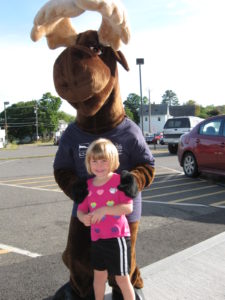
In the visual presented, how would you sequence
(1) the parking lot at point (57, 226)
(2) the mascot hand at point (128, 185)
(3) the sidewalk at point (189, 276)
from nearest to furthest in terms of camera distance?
(2) the mascot hand at point (128, 185) → (3) the sidewalk at point (189, 276) → (1) the parking lot at point (57, 226)

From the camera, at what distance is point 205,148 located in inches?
345

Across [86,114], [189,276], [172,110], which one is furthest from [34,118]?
[86,114]

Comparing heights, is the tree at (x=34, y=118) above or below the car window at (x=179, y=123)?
above

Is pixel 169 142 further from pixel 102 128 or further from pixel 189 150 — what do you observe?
pixel 102 128

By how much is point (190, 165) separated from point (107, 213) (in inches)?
297

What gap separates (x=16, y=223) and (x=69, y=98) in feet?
12.1

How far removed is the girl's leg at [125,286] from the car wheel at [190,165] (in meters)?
7.23

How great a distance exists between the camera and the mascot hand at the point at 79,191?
2281 millimetres

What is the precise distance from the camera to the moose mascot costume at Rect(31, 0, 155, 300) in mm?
2301

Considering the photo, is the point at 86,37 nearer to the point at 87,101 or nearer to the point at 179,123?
the point at 87,101

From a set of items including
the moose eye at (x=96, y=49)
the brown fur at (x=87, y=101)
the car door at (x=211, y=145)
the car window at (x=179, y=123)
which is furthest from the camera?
the car window at (x=179, y=123)

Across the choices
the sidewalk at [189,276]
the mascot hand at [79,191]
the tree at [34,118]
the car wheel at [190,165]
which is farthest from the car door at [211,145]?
the tree at [34,118]

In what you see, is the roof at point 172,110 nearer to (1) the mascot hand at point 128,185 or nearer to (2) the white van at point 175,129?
(2) the white van at point 175,129

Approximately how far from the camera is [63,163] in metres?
2.61
